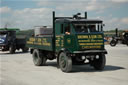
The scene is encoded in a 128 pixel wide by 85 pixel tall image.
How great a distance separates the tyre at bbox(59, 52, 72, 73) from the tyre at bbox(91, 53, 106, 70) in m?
1.42

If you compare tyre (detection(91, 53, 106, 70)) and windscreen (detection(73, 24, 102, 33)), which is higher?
windscreen (detection(73, 24, 102, 33))

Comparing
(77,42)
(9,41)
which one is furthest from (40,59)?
(9,41)

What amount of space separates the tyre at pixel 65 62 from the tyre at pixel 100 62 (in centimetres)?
142

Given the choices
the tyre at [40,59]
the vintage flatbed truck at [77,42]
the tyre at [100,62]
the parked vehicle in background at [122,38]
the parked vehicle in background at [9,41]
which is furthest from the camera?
the parked vehicle in background at [122,38]

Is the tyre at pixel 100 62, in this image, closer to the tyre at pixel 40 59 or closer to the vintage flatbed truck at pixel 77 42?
the vintage flatbed truck at pixel 77 42

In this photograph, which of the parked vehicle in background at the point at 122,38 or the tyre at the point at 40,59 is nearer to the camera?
the tyre at the point at 40,59

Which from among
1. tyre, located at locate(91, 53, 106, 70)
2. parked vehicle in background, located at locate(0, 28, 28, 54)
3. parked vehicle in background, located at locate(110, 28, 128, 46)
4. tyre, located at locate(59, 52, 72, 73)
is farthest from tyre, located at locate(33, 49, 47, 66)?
parked vehicle in background, located at locate(110, 28, 128, 46)

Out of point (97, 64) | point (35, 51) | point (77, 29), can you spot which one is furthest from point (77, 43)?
point (35, 51)

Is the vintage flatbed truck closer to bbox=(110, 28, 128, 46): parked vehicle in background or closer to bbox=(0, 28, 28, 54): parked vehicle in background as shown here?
bbox=(0, 28, 28, 54): parked vehicle in background

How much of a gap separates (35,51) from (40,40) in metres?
1.11

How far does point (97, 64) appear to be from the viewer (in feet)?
38.4

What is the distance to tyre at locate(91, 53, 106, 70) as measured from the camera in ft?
37.4

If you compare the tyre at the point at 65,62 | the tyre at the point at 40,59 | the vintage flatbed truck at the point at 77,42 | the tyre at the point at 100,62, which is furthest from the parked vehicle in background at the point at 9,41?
the tyre at the point at 100,62

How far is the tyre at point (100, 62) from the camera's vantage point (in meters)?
11.4
